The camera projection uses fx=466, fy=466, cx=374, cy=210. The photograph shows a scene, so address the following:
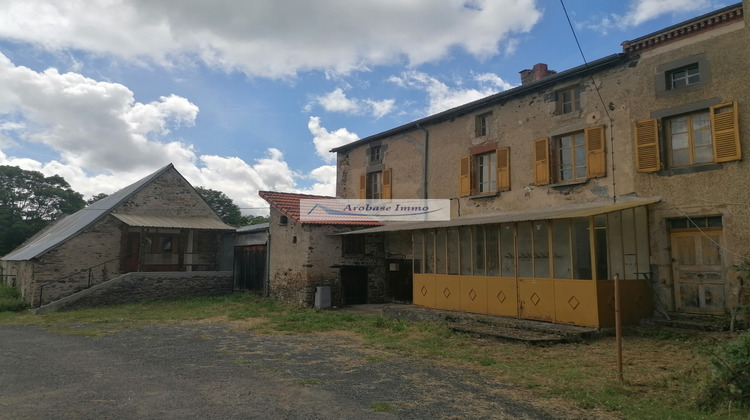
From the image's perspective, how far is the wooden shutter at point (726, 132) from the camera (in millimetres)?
8703

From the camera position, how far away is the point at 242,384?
227 inches

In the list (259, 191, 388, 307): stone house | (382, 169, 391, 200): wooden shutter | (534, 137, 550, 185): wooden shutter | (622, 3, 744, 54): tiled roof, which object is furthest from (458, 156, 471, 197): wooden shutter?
(622, 3, 744, 54): tiled roof

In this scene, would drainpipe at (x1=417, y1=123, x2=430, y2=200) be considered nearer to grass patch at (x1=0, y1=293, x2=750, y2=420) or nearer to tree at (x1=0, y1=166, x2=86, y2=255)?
grass patch at (x1=0, y1=293, x2=750, y2=420)

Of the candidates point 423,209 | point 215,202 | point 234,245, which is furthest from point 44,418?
point 215,202

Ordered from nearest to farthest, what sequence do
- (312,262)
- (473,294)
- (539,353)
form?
(539,353) → (473,294) → (312,262)

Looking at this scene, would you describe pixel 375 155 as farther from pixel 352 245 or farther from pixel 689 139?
pixel 689 139

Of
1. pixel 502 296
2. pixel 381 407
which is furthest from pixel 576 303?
pixel 381 407

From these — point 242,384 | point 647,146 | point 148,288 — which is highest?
point 647,146

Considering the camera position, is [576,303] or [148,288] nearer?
[576,303]

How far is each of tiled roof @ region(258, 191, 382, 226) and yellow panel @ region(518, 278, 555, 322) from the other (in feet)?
21.9

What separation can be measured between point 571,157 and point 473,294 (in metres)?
4.15

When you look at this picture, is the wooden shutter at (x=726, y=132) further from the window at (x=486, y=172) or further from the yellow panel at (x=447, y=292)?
the yellow panel at (x=447, y=292)

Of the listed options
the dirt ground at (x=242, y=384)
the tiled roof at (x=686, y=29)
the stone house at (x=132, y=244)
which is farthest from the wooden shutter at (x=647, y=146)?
the stone house at (x=132, y=244)

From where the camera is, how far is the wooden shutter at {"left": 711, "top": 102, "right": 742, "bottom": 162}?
28.6ft
